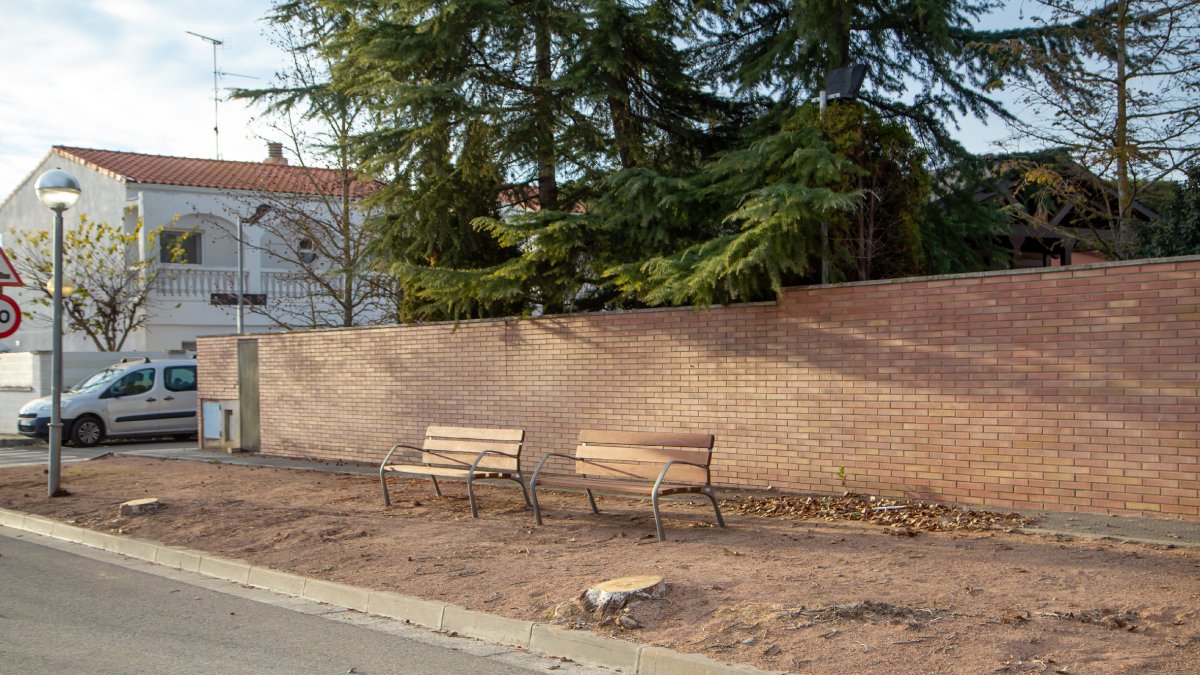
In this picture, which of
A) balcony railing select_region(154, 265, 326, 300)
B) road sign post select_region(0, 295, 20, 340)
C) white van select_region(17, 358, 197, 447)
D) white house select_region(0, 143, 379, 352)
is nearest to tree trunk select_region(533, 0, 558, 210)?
road sign post select_region(0, 295, 20, 340)

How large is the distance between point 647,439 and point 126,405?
17168 mm

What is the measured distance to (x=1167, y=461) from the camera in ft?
28.9

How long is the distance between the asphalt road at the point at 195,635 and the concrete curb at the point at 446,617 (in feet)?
0.41

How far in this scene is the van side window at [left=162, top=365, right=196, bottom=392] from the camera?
78.3 ft

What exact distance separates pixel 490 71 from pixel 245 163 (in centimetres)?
2568

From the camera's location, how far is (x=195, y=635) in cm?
687

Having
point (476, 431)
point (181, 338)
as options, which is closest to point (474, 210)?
point (476, 431)

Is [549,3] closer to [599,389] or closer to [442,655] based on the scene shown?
[599,389]

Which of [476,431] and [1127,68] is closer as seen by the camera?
[476,431]

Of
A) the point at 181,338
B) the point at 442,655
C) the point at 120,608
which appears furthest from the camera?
the point at 181,338

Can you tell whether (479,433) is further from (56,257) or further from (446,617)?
(56,257)

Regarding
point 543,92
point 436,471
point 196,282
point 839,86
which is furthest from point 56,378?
point 196,282

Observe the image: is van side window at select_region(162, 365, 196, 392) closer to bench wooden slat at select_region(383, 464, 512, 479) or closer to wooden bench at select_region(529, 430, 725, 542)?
bench wooden slat at select_region(383, 464, 512, 479)

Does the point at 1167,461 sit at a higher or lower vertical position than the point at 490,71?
lower
